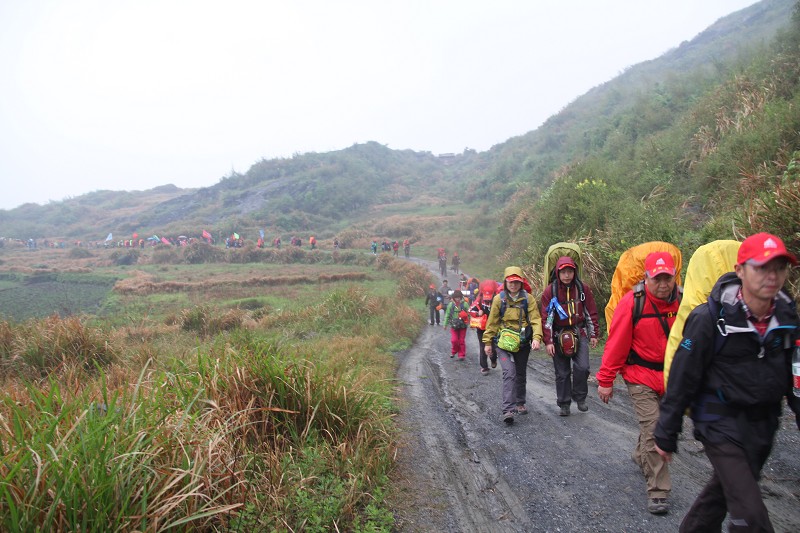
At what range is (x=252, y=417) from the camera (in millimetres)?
3793

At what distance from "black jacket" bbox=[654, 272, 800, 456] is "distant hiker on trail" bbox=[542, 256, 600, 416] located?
2.60 metres

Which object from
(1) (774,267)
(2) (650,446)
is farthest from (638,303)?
(1) (774,267)

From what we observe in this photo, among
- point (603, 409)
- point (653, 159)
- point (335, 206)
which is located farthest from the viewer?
point (335, 206)

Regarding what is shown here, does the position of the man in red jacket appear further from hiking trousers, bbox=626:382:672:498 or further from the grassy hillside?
the grassy hillside

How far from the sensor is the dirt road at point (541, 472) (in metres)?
3.13

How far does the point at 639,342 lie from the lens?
3.31 meters

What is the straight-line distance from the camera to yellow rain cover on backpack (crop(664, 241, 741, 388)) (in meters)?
2.43

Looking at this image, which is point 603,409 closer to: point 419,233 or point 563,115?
point 419,233

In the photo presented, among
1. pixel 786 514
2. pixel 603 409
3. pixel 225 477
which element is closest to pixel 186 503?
pixel 225 477

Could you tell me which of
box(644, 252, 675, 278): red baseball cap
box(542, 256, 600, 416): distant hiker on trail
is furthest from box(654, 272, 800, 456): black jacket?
box(542, 256, 600, 416): distant hiker on trail

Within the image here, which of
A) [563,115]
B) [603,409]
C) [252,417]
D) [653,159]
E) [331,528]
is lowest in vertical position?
[603,409]

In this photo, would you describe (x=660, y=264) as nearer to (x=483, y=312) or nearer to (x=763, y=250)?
(x=763, y=250)

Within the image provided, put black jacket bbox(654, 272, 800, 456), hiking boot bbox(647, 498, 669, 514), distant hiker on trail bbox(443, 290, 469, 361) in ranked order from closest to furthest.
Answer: black jacket bbox(654, 272, 800, 456) → hiking boot bbox(647, 498, 669, 514) → distant hiker on trail bbox(443, 290, 469, 361)

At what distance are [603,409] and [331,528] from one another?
3.66 metres
